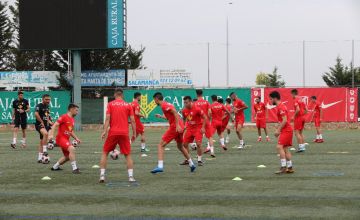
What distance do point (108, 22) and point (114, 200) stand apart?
94.6ft

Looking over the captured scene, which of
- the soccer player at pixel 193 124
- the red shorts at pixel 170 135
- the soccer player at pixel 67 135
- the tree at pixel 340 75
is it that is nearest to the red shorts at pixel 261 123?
the soccer player at pixel 193 124

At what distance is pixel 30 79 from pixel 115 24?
50.6ft

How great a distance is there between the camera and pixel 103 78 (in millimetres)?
50812

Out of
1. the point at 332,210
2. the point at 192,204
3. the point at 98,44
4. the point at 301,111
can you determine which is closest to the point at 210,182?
the point at 192,204

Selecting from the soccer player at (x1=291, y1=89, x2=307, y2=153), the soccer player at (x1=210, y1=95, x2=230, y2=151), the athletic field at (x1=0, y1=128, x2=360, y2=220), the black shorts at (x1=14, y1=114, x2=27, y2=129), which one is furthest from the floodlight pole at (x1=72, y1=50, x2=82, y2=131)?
the athletic field at (x1=0, y1=128, x2=360, y2=220)

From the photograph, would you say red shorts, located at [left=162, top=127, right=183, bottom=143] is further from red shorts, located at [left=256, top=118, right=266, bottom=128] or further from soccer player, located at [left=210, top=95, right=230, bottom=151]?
red shorts, located at [left=256, top=118, right=266, bottom=128]

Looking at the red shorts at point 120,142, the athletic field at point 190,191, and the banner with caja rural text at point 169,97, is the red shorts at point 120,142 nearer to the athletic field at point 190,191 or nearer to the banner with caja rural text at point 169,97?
the athletic field at point 190,191

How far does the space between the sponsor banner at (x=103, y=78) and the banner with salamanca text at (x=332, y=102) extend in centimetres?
1465

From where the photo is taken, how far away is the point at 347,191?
11398mm

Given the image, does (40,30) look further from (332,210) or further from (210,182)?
(332,210)

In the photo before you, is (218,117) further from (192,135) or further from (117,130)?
(117,130)

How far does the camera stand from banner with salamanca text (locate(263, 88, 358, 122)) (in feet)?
128

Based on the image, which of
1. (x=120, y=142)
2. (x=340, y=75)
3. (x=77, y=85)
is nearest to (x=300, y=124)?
(x=120, y=142)

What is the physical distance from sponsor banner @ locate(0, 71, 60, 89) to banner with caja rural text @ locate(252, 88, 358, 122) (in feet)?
62.4
